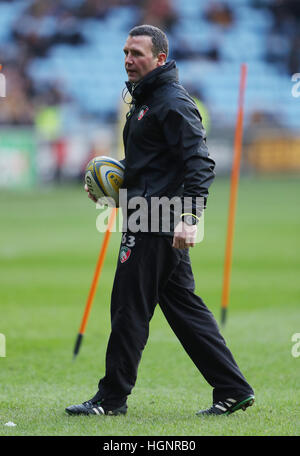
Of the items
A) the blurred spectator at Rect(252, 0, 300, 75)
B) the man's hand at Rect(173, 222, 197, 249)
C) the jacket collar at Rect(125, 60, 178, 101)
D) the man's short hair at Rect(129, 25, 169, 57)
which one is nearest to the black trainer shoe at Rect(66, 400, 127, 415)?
the man's hand at Rect(173, 222, 197, 249)

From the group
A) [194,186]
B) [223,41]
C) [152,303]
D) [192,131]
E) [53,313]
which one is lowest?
[53,313]

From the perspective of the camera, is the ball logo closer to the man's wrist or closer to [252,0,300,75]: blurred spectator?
the man's wrist

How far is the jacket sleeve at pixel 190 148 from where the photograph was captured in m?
4.21

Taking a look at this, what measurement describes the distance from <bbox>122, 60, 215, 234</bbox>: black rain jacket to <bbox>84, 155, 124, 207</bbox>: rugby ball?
0.12 metres

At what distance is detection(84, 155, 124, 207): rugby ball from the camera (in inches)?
183

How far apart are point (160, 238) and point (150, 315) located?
0.44 m

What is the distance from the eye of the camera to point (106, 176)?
15.3ft

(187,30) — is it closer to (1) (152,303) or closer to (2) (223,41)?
(2) (223,41)

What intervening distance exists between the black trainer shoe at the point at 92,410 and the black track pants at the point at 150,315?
4 cm

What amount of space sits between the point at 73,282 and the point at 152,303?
6.15 metres

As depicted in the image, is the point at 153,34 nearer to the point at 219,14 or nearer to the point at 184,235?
the point at 184,235

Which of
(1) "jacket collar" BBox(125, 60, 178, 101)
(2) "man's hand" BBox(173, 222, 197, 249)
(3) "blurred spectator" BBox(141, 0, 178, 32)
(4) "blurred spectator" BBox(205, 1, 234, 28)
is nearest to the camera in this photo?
(2) "man's hand" BBox(173, 222, 197, 249)

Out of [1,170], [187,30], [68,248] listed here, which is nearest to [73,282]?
[68,248]
